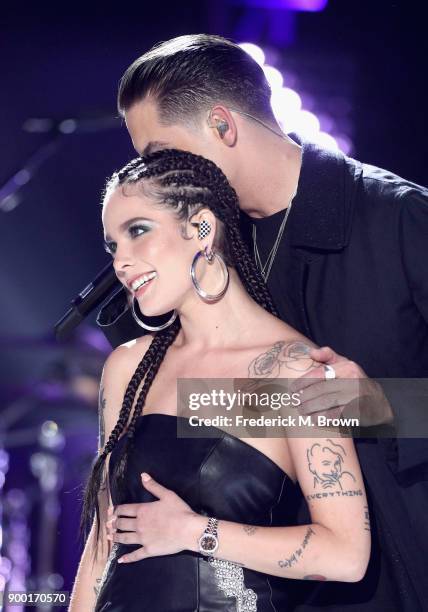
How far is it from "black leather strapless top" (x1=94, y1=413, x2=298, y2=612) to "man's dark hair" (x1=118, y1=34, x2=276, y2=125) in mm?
846

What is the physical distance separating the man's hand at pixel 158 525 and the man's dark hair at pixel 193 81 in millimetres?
997

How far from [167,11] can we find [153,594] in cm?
303

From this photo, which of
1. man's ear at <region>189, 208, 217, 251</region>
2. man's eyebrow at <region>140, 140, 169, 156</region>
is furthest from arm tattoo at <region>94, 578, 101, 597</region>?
man's eyebrow at <region>140, 140, 169, 156</region>

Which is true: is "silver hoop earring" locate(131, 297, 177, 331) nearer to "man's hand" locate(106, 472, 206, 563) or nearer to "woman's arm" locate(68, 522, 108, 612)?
"man's hand" locate(106, 472, 206, 563)

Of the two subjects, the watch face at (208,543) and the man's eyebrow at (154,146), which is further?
the man's eyebrow at (154,146)

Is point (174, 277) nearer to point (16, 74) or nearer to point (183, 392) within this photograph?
point (183, 392)

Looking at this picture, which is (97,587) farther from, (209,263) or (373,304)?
(373,304)

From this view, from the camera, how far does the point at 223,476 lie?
6.66ft

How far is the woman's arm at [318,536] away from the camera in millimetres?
1891

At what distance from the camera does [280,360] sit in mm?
2115

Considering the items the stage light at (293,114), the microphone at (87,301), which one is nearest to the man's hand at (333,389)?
the microphone at (87,301)

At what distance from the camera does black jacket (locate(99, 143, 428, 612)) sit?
82.8 inches


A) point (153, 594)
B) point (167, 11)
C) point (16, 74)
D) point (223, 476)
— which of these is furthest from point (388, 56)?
point (153, 594)

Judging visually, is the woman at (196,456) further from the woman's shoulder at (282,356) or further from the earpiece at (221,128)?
the earpiece at (221,128)
